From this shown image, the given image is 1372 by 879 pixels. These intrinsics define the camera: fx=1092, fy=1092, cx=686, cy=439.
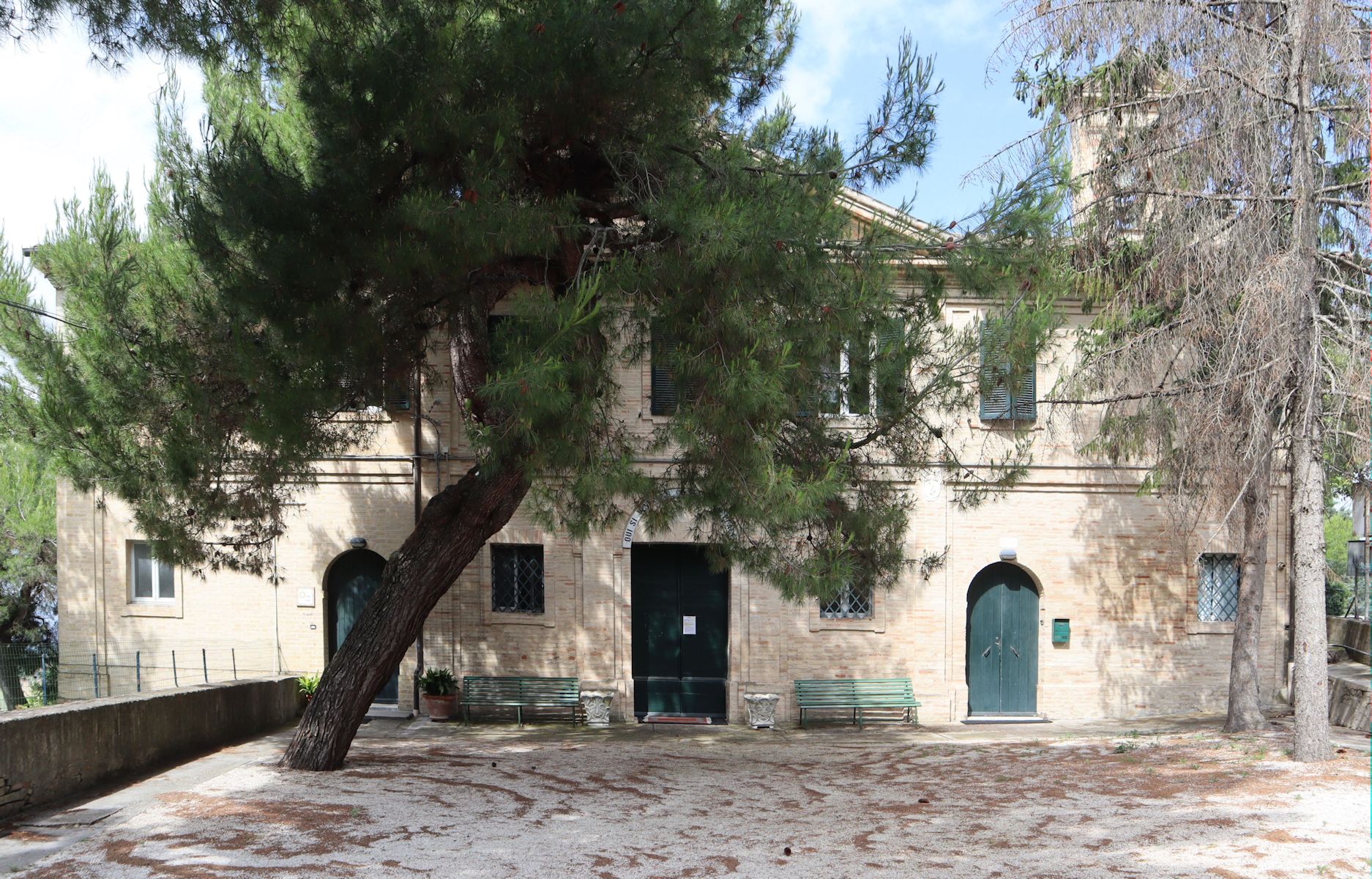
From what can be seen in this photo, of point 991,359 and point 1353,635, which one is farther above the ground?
point 991,359

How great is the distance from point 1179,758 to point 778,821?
17.3 feet

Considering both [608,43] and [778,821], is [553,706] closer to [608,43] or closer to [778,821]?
[778,821]

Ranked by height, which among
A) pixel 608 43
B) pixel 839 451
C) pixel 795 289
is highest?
pixel 608 43

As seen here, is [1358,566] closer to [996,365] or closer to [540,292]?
[996,365]

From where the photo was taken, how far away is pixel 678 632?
52.9 feet

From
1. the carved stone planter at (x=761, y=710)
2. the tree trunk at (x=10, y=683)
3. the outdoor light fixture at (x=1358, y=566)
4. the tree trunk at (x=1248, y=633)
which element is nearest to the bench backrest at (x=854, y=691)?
the carved stone planter at (x=761, y=710)

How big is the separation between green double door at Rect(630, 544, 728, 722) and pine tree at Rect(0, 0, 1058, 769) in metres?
5.45

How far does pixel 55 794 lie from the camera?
31.1ft

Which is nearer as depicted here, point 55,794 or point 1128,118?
point 55,794

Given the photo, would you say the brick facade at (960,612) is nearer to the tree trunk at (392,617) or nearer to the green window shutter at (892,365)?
the tree trunk at (392,617)

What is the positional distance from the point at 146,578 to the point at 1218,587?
1603 centimetres

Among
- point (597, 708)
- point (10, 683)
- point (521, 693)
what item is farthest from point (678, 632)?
point (10, 683)

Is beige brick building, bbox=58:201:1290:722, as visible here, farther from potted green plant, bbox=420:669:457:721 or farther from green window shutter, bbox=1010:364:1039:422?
potted green plant, bbox=420:669:457:721

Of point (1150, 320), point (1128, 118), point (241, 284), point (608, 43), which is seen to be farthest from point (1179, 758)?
point (241, 284)
